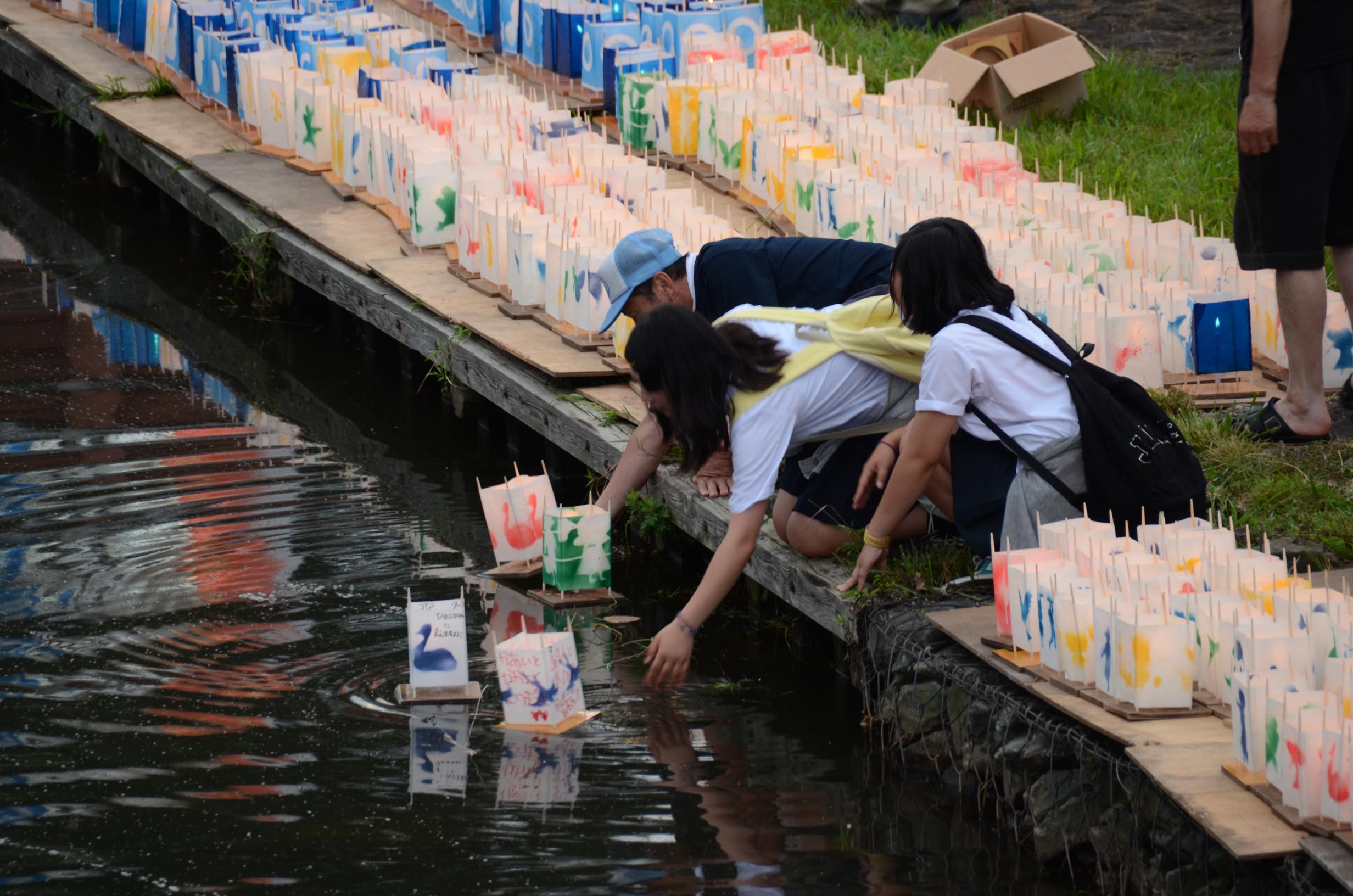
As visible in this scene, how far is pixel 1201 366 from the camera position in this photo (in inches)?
221

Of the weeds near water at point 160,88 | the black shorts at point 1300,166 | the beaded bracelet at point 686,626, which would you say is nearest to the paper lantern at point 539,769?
the beaded bracelet at point 686,626

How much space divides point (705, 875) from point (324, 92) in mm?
5766

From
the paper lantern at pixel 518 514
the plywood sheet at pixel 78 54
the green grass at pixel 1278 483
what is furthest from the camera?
the plywood sheet at pixel 78 54

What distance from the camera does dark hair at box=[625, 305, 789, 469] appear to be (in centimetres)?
402

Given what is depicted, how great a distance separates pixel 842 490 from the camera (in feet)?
15.3

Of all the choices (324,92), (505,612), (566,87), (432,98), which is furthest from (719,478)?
(566,87)

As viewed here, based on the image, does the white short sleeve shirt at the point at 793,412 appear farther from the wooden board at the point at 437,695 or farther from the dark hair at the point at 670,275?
A: the wooden board at the point at 437,695

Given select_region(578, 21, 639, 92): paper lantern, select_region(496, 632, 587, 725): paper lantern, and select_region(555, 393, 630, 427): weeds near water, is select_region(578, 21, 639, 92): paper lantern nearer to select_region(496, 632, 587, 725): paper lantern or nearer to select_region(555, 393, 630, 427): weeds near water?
select_region(555, 393, 630, 427): weeds near water

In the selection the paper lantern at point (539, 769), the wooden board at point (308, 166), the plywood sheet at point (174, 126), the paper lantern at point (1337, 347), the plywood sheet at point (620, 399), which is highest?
the plywood sheet at point (174, 126)

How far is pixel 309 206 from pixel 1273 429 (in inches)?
181

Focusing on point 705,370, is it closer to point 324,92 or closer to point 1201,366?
point 1201,366

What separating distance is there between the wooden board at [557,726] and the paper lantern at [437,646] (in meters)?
0.20

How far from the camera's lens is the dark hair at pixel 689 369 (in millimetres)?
4023

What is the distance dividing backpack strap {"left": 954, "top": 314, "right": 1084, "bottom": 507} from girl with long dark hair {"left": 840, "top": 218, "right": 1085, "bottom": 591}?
0.03 feet
